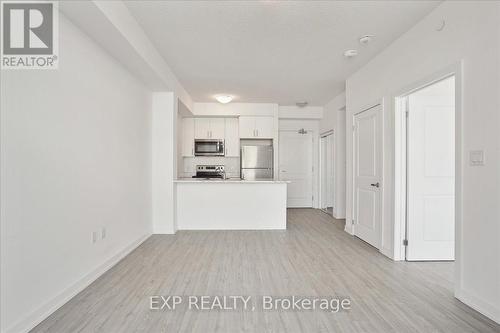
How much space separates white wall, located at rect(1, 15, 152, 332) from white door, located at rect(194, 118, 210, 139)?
10.4ft

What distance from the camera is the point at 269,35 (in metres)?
3.05

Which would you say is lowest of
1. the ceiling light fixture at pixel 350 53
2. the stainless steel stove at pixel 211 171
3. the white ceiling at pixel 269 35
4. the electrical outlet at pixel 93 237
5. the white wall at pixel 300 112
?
the electrical outlet at pixel 93 237

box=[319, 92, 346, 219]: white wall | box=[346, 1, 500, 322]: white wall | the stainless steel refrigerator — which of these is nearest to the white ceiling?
box=[346, 1, 500, 322]: white wall

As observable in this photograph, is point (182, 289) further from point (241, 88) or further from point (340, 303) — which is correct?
point (241, 88)

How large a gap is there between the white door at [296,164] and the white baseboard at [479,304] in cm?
502

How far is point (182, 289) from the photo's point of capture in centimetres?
241

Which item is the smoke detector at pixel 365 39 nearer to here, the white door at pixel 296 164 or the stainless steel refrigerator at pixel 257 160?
the stainless steel refrigerator at pixel 257 160

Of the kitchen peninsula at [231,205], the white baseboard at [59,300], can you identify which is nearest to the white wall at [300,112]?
the kitchen peninsula at [231,205]

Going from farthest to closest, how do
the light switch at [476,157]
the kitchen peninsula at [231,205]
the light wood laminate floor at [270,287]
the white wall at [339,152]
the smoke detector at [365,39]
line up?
the white wall at [339,152], the kitchen peninsula at [231,205], the smoke detector at [365,39], the light switch at [476,157], the light wood laminate floor at [270,287]

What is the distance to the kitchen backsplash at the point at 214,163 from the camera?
268 inches

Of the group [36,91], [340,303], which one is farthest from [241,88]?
[340,303]

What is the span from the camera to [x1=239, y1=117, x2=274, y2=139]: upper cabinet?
21.1 feet

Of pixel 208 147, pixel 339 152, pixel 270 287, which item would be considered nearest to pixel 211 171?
pixel 208 147

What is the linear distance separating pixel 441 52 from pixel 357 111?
1.67m
